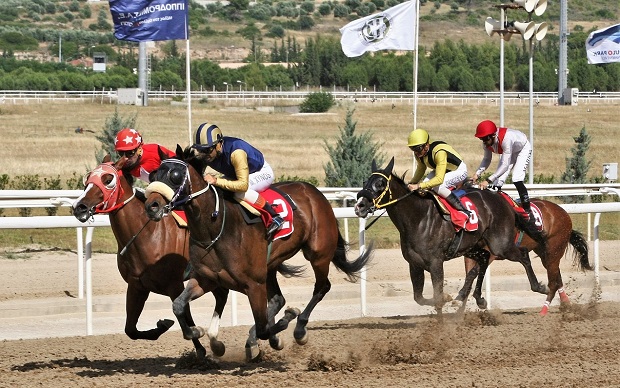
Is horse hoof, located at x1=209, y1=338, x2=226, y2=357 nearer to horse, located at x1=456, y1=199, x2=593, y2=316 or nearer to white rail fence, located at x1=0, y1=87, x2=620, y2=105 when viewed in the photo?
horse, located at x1=456, y1=199, x2=593, y2=316

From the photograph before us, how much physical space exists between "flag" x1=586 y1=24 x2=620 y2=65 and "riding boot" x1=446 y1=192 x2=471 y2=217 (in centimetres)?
1572

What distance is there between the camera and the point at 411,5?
17.7 meters

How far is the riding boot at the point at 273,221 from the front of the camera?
23.1 ft

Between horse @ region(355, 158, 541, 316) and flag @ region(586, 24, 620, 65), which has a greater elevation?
flag @ region(586, 24, 620, 65)

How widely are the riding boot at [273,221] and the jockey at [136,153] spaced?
73cm

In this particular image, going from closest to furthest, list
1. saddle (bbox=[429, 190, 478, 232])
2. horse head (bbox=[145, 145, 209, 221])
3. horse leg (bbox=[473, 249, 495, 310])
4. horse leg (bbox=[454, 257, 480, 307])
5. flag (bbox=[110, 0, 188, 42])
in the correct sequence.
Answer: horse head (bbox=[145, 145, 209, 221]) < saddle (bbox=[429, 190, 478, 232]) < horse leg (bbox=[454, 257, 480, 307]) < horse leg (bbox=[473, 249, 495, 310]) < flag (bbox=[110, 0, 188, 42])

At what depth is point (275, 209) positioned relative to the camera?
727 cm

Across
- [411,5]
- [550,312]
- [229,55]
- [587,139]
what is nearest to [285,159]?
[587,139]

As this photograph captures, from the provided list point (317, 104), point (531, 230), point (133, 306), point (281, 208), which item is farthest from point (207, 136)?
point (317, 104)

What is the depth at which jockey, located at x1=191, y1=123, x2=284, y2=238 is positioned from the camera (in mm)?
6676

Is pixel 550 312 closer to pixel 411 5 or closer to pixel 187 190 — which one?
pixel 187 190

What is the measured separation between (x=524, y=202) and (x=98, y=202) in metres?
4.80

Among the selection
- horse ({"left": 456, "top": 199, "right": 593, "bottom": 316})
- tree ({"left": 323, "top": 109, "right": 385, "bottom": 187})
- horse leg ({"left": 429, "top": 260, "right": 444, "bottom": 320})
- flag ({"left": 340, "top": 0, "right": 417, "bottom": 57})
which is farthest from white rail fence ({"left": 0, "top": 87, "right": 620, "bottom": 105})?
horse leg ({"left": 429, "top": 260, "right": 444, "bottom": 320})

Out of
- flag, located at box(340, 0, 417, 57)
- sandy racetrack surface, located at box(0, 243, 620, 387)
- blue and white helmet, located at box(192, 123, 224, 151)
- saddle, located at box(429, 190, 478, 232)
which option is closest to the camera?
sandy racetrack surface, located at box(0, 243, 620, 387)
